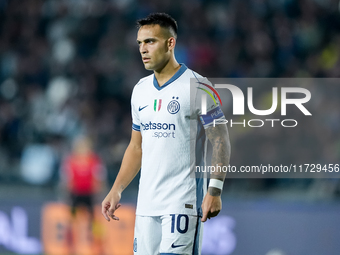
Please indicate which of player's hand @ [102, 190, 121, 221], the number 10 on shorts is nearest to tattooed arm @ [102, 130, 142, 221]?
player's hand @ [102, 190, 121, 221]

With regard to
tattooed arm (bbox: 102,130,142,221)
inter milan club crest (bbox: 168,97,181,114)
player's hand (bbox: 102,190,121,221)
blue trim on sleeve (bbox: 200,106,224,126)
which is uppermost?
inter milan club crest (bbox: 168,97,181,114)

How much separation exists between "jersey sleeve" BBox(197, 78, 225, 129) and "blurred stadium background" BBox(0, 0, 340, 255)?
4.37 meters

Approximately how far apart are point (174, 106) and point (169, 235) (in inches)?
35.1

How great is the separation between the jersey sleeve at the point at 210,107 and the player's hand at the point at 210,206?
0.51 meters

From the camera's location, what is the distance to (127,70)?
10508mm

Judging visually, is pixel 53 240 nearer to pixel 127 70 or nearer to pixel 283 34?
pixel 127 70

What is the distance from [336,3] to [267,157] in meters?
4.08

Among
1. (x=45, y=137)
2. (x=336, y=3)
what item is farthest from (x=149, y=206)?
(x=336, y=3)

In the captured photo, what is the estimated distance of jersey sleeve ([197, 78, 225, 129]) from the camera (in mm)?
3764

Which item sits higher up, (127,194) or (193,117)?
(193,117)

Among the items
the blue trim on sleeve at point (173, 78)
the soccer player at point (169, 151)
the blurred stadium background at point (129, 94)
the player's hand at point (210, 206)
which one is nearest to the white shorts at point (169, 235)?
the soccer player at point (169, 151)

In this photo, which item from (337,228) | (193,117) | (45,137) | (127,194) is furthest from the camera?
(45,137)

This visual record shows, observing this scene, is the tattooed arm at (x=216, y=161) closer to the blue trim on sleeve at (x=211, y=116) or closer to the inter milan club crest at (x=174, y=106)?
the blue trim on sleeve at (x=211, y=116)

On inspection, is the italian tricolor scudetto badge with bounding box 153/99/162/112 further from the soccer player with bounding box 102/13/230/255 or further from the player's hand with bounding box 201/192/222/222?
the player's hand with bounding box 201/192/222/222
